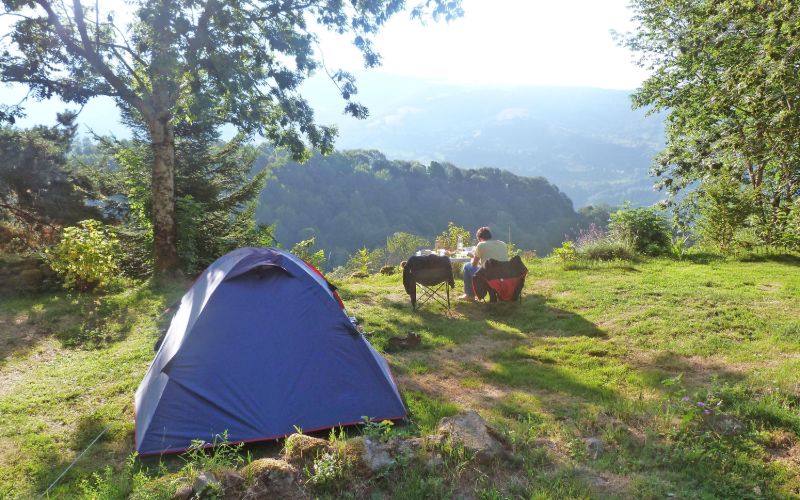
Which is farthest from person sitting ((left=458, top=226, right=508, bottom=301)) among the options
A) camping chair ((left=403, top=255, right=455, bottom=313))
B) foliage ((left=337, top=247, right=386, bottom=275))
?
foliage ((left=337, top=247, right=386, bottom=275))

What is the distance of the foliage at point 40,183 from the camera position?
1371 centimetres

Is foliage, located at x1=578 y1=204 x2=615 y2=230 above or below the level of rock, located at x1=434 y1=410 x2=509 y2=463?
below

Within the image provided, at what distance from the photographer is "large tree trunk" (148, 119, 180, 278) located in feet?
32.1

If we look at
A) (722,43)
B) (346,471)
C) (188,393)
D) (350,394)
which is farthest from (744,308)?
(188,393)

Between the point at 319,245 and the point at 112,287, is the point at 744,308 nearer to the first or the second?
the point at 112,287

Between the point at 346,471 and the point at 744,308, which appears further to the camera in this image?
the point at 744,308

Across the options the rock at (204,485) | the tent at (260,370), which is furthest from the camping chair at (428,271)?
the rock at (204,485)

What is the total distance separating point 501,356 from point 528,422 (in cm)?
205

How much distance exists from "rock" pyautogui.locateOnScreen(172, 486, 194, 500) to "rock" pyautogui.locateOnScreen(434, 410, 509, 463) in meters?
1.52

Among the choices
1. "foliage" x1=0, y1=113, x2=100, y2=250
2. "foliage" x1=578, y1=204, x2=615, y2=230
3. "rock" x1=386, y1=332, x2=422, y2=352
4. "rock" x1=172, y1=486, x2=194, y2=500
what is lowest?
"foliage" x1=578, y1=204, x2=615, y2=230

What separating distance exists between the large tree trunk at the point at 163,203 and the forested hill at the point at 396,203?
216 feet

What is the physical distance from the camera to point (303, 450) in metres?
3.24

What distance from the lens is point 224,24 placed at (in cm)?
933

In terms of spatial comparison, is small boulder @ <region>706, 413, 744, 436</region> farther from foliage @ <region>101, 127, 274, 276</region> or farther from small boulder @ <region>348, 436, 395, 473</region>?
foliage @ <region>101, 127, 274, 276</region>
